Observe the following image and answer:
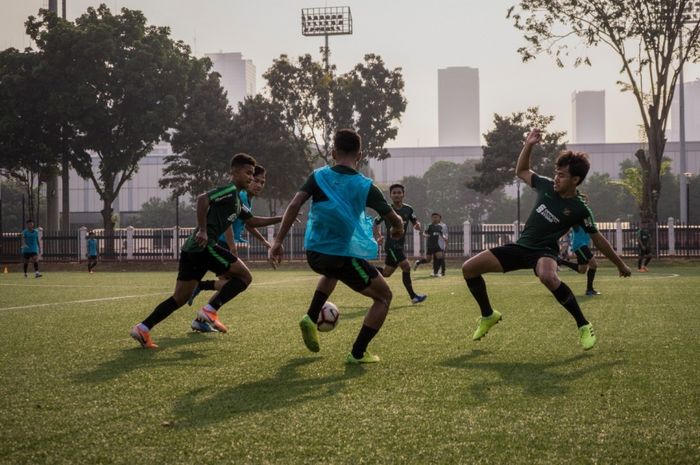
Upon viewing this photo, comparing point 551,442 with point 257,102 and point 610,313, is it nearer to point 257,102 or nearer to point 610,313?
point 610,313

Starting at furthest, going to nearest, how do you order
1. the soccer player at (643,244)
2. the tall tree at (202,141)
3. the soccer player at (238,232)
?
the tall tree at (202,141) < the soccer player at (643,244) < the soccer player at (238,232)

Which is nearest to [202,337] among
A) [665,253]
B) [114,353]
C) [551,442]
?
[114,353]

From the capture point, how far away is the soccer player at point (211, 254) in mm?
7895

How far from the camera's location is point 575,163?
748cm

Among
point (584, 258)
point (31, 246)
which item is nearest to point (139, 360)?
point (584, 258)

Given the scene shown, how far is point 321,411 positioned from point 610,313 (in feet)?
24.5

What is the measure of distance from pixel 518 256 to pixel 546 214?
0.49 m

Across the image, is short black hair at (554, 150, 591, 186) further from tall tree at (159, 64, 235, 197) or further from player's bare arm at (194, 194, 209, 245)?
tall tree at (159, 64, 235, 197)

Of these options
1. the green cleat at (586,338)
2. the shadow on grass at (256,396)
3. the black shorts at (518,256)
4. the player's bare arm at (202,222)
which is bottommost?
the shadow on grass at (256,396)

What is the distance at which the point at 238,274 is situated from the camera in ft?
28.7

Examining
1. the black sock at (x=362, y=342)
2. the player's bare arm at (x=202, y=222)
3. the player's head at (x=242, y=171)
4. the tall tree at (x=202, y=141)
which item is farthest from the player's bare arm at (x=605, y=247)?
the tall tree at (x=202, y=141)

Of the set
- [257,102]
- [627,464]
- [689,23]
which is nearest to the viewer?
[627,464]

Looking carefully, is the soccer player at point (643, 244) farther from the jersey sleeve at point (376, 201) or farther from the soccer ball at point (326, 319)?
the jersey sleeve at point (376, 201)

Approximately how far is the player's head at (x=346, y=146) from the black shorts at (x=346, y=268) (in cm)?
84
